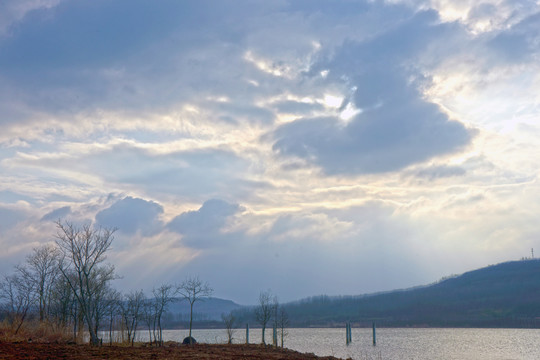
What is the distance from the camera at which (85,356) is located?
84.3 feet

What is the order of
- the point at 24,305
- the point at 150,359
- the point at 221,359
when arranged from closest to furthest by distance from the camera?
the point at 150,359 → the point at 221,359 → the point at 24,305

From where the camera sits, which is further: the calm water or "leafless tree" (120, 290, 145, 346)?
the calm water

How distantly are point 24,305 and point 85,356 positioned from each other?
41.0m

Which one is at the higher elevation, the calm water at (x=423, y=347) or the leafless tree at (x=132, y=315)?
the leafless tree at (x=132, y=315)

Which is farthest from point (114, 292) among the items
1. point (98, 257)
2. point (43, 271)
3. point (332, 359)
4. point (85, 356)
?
point (85, 356)

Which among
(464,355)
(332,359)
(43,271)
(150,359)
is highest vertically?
(43,271)

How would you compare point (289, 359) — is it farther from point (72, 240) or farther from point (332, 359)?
point (72, 240)

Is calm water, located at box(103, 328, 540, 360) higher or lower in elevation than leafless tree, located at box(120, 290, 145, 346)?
lower

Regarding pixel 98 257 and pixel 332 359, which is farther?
pixel 98 257

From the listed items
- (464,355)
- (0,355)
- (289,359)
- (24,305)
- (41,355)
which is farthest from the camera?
(464,355)

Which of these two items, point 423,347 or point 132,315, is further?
point 423,347

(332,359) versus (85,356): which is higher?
(85,356)

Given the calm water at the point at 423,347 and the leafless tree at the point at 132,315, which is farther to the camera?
the calm water at the point at 423,347

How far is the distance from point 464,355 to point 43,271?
6235 cm
